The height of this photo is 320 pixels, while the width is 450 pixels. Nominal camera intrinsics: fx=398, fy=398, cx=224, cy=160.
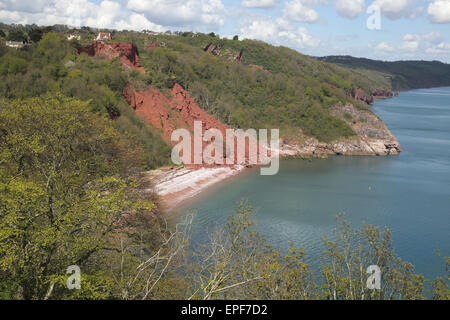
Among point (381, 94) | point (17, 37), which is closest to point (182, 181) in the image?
point (17, 37)

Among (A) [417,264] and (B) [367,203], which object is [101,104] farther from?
(A) [417,264]

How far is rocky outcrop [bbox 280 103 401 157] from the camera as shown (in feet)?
169

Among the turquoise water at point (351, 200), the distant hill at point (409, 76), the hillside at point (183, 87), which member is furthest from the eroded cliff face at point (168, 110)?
the distant hill at point (409, 76)

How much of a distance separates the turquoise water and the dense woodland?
241 centimetres

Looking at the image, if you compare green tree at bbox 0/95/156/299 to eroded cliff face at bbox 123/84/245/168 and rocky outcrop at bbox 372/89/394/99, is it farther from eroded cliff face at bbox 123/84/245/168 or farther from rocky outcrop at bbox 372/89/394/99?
rocky outcrop at bbox 372/89/394/99

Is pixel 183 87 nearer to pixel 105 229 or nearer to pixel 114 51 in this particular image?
pixel 114 51

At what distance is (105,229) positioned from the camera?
11.8m

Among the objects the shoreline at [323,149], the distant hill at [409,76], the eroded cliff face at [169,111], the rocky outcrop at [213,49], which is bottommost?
the shoreline at [323,149]

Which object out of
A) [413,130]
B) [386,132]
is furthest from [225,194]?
[413,130]

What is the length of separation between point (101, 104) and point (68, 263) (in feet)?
86.3

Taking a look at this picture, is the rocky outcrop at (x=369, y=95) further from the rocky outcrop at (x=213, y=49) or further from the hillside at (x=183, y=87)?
the rocky outcrop at (x=213, y=49)

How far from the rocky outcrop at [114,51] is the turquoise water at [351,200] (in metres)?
18.2

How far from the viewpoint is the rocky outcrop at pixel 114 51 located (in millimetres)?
42062

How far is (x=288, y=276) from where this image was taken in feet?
30.9
